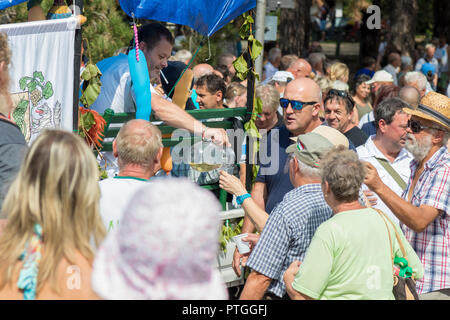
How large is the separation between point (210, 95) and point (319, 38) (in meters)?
27.4

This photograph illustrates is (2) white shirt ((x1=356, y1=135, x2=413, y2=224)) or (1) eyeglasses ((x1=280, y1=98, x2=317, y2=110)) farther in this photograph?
(1) eyeglasses ((x1=280, y1=98, x2=317, y2=110))

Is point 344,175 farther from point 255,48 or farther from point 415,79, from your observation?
point 415,79

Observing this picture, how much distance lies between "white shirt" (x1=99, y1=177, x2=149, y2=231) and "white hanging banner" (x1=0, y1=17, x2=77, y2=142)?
2.91 ft

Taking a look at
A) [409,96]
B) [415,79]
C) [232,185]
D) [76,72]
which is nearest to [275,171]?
[232,185]

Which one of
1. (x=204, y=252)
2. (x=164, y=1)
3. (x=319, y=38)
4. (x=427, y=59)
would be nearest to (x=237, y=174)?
(x=164, y=1)

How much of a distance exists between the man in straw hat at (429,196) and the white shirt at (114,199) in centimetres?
131

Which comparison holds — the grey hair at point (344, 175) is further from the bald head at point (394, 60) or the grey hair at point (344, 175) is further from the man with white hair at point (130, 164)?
the bald head at point (394, 60)

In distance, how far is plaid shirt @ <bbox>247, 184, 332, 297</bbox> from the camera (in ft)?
10.8

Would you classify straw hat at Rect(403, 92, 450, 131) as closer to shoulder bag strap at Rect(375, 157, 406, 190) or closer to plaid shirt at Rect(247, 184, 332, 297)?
shoulder bag strap at Rect(375, 157, 406, 190)

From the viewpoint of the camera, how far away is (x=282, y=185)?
4.32 metres

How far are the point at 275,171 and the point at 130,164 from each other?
4.62 ft

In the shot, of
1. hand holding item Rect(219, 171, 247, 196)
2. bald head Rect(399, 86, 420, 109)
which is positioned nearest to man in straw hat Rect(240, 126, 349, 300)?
hand holding item Rect(219, 171, 247, 196)

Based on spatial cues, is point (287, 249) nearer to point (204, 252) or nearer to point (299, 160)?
point (299, 160)

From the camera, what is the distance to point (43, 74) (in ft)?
12.7
